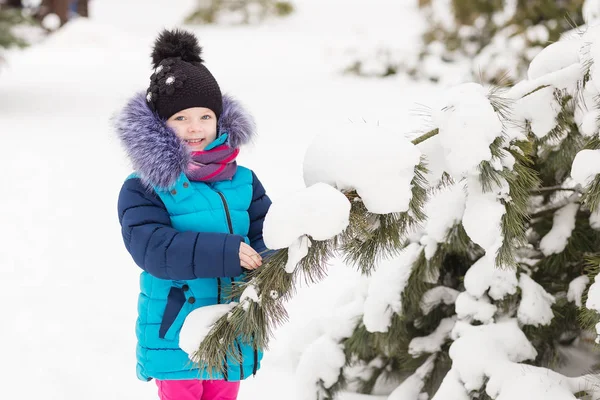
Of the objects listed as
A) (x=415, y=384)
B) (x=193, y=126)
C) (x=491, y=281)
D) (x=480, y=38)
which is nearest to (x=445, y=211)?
(x=491, y=281)

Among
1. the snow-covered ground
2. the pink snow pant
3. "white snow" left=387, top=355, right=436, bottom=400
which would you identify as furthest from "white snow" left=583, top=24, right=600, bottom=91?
the pink snow pant

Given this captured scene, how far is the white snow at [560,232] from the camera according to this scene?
2295 millimetres

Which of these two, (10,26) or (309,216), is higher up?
(309,216)

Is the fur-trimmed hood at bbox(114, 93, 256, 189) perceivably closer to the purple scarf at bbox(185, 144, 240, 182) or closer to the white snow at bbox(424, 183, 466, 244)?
the purple scarf at bbox(185, 144, 240, 182)

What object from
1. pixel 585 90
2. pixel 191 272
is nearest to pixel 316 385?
pixel 191 272

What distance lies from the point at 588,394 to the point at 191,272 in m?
1.15

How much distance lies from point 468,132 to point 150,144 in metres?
0.81

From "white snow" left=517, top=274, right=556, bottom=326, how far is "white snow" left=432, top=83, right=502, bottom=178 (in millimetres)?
829

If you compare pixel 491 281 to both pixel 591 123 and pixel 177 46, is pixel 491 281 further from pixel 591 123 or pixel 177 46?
pixel 177 46

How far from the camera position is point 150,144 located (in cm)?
182

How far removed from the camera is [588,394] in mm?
1953

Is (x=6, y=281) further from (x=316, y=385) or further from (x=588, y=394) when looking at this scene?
(x=588, y=394)

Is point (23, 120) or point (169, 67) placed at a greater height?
point (169, 67)

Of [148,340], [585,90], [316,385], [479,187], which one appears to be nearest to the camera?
[479,187]
